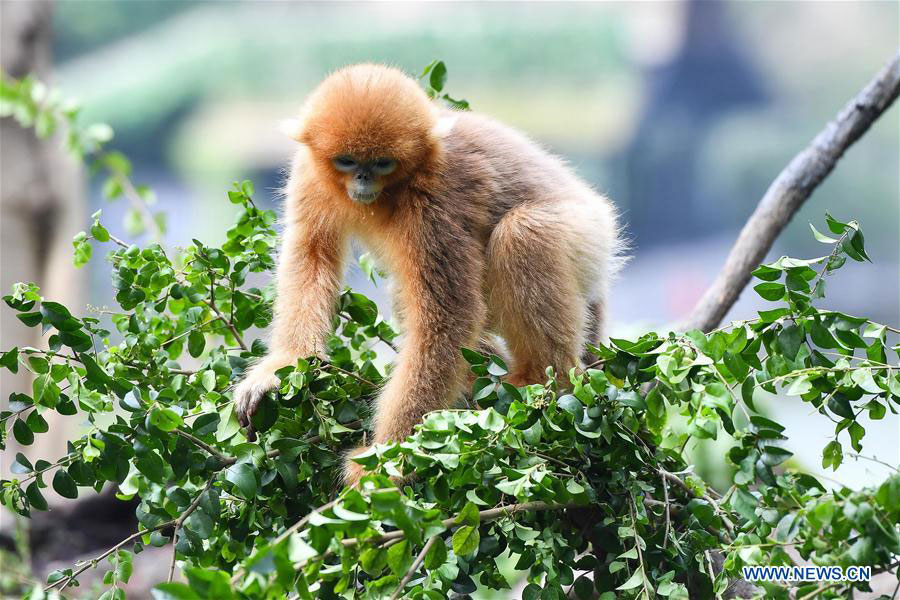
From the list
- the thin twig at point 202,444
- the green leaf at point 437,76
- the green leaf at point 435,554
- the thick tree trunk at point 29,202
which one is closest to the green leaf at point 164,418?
the thin twig at point 202,444

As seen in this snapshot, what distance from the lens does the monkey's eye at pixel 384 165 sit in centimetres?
238

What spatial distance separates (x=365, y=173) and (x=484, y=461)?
1.07m

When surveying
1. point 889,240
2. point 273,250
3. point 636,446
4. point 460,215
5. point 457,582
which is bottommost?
point 457,582

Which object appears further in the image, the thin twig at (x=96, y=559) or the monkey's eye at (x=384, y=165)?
the monkey's eye at (x=384, y=165)

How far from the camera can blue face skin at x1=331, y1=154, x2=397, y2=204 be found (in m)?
2.37

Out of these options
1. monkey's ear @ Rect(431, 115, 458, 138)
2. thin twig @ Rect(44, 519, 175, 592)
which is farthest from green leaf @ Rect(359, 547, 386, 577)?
monkey's ear @ Rect(431, 115, 458, 138)

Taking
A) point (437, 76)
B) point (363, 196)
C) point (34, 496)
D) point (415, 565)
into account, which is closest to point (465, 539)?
point (415, 565)

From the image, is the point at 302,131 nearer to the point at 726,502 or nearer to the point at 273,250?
the point at 273,250

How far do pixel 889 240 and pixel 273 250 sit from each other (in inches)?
222

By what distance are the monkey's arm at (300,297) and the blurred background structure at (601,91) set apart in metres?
4.26

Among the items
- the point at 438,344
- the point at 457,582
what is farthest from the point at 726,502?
the point at 438,344

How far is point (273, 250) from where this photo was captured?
2633mm

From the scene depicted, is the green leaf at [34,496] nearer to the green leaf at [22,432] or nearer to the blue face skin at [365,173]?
the green leaf at [22,432]

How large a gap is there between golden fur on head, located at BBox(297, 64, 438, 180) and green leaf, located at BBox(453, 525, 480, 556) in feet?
3.93
